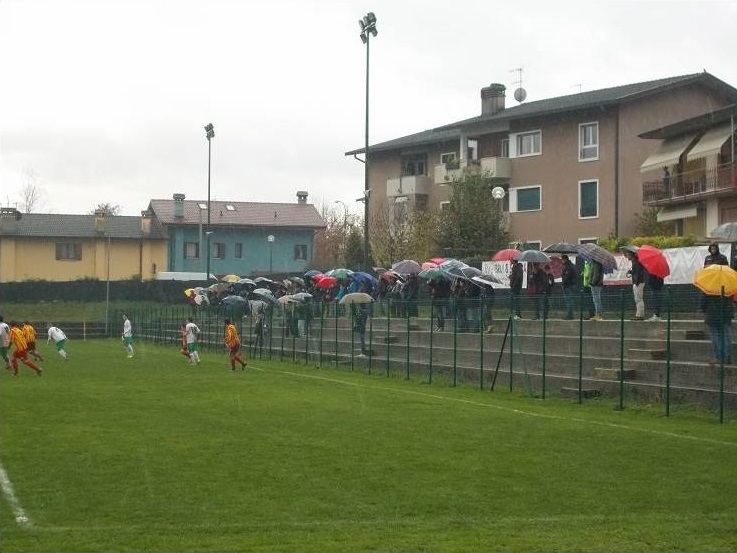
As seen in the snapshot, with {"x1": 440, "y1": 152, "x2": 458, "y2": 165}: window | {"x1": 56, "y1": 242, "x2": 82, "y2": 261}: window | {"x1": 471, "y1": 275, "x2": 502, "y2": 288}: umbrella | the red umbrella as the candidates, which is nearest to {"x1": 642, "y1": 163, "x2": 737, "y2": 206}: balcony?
{"x1": 440, "y1": 152, "x2": 458, "y2": 165}: window

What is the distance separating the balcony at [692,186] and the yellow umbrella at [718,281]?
25.8m

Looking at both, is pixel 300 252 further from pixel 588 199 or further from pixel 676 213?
pixel 676 213

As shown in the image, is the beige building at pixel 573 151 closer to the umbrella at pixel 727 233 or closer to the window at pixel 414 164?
the window at pixel 414 164

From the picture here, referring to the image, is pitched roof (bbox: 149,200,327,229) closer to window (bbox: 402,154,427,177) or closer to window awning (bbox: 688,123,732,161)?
window (bbox: 402,154,427,177)

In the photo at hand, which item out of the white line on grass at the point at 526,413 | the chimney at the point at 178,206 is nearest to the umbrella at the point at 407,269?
the white line on grass at the point at 526,413

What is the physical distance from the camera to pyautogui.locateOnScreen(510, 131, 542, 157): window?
59.9 meters

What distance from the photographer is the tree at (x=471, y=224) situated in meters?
55.5

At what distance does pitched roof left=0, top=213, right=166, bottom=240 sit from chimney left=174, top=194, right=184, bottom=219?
1.72m

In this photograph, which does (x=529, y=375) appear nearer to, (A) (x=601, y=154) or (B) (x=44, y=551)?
(B) (x=44, y=551)

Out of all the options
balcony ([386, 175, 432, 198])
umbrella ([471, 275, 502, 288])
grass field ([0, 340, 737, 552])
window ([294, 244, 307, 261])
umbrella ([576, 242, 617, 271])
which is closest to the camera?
grass field ([0, 340, 737, 552])

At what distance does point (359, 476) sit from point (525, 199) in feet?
157

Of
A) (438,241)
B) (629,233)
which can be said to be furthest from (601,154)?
(438,241)

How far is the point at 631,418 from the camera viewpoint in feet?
68.7

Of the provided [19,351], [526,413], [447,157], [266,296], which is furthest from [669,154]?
[526,413]
